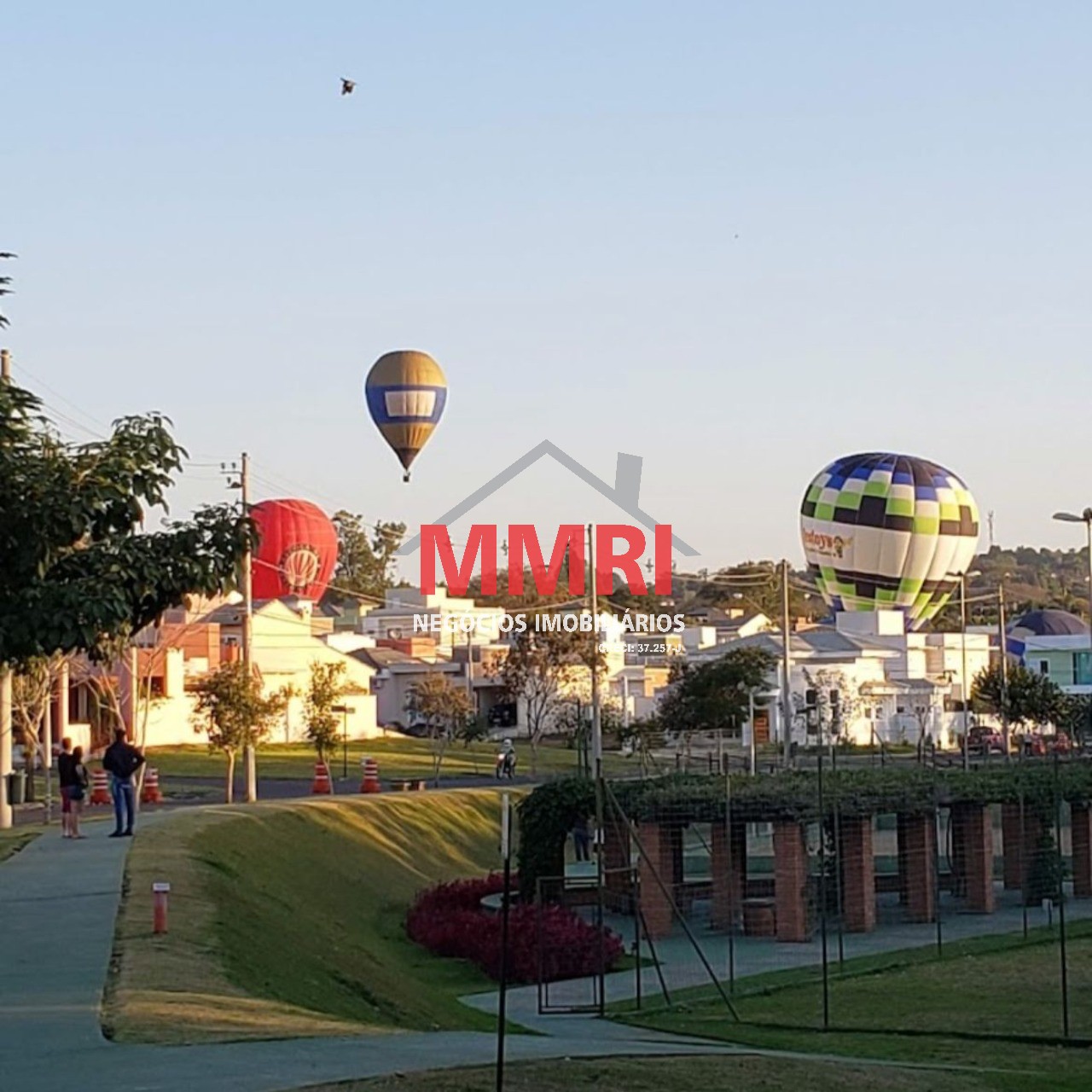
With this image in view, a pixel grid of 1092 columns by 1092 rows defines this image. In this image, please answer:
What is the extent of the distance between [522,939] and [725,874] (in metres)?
6.46

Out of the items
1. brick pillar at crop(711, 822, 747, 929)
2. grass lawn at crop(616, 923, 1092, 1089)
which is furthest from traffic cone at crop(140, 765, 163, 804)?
grass lawn at crop(616, 923, 1092, 1089)

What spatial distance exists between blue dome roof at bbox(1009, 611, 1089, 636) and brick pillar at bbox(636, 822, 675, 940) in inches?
3619

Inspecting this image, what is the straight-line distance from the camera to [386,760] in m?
75.6

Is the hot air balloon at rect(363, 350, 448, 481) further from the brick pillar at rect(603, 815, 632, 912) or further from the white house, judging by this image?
the brick pillar at rect(603, 815, 632, 912)

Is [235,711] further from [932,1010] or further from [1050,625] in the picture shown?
[1050,625]

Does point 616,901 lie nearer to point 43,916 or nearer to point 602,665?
point 43,916

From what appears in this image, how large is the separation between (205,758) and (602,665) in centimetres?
2236

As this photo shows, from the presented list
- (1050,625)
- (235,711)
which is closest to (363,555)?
(1050,625)

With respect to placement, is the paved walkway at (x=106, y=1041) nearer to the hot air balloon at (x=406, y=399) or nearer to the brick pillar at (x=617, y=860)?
the brick pillar at (x=617, y=860)

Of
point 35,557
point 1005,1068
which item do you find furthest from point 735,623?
point 35,557

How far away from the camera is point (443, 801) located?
175 feet

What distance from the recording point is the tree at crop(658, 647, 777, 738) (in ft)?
278

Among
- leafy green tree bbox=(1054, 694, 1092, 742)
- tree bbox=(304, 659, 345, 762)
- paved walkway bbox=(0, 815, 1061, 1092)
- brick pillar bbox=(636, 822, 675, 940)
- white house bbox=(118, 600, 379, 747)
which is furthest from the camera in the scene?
white house bbox=(118, 600, 379, 747)

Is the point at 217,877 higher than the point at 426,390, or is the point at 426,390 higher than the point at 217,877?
the point at 426,390
